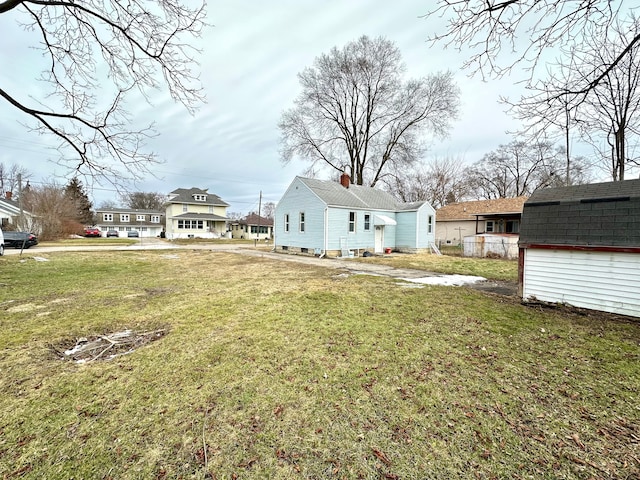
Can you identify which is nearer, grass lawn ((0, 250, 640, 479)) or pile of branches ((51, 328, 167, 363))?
grass lawn ((0, 250, 640, 479))

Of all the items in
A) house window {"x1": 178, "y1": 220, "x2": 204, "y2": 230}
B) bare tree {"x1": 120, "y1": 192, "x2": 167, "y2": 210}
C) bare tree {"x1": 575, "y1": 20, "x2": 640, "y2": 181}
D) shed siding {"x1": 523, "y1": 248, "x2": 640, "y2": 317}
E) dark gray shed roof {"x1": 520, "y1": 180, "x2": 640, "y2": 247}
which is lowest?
shed siding {"x1": 523, "y1": 248, "x2": 640, "y2": 317}

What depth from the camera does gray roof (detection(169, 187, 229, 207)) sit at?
3941cm

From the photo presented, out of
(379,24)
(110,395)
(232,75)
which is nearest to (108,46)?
(232,75)

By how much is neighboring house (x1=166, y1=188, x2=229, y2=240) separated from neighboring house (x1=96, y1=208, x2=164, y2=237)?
14425 millimetres

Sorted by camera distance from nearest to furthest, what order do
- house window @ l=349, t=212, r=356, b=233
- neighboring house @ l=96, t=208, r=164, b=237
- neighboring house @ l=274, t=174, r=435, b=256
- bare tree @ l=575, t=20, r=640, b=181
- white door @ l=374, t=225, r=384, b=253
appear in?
bare tree @ l=575, t=20, r=640, b=181 → neighboring house @ l=274, t=174, r=435, b=256 → house window @ l=349, t=212, r=356, b=233 → white door @ l=374, t=225, r=384, b=253 → neighboring house @ l=96, t=208, r=164, b=237

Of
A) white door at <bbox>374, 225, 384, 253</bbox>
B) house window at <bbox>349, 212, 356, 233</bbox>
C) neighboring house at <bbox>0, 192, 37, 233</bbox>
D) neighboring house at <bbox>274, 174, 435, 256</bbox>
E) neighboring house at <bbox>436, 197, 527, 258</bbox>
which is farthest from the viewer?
neighboring house at <bbox>0, 192, 37, 233</bbox>

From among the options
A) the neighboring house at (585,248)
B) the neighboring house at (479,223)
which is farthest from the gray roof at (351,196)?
the neighboring house at (585,248)

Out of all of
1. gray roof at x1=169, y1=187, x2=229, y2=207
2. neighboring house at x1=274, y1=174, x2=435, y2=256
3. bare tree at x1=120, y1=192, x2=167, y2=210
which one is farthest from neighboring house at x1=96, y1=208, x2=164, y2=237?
neighboring house at x1=274, y1=174, x2=435, y2=256

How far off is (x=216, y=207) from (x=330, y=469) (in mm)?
44362

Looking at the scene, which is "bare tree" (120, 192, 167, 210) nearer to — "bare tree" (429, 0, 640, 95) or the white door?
the white door

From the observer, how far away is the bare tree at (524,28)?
12.4 feet

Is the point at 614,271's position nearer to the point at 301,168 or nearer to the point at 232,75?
the point at 232,75

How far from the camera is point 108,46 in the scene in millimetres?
5953

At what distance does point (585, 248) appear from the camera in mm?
5691
